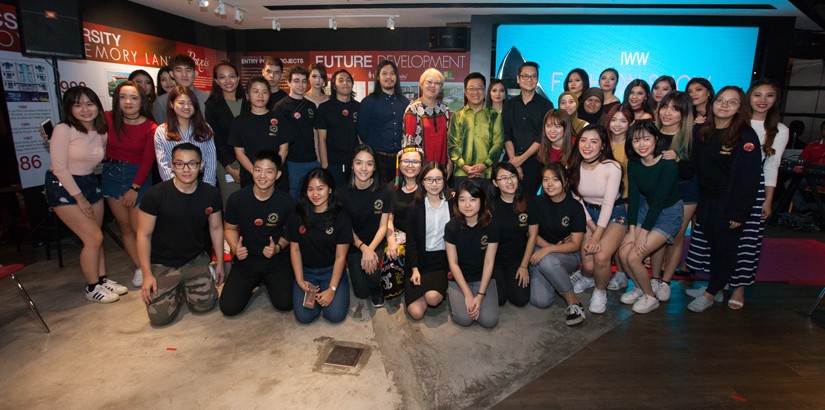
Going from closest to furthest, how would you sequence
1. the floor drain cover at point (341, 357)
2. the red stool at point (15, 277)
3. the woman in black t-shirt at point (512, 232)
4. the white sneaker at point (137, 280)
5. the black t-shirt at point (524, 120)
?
1. the floor drain cover at point (341, 357)
2. the red stool at point (15, 277)
3. the woman in black t-shirt at point (512, 232)
4. the white sneaker at point (137, 280)
5. the black t-shirt at point (524, 120)

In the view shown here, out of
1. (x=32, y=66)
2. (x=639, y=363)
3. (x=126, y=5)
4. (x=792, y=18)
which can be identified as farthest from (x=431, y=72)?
(x=792, y=18)

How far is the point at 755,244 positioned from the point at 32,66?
22.3 feet

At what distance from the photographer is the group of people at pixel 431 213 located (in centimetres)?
311

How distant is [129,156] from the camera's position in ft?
11.8

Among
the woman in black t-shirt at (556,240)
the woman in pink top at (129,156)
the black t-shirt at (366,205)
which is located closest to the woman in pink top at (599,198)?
the woman in black t-shirt at (556,240)

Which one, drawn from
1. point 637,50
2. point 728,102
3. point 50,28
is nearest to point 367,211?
point 728,102

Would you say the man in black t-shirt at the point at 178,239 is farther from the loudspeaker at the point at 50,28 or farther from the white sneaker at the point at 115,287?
the loudspeaker at the point at 50,28

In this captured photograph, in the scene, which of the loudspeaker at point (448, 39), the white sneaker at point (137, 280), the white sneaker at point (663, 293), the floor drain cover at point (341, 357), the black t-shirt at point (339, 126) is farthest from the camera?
the loudspeaker at point (448, 39)

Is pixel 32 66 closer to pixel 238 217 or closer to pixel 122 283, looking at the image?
pixel 122 283

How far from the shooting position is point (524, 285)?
10.9 ft

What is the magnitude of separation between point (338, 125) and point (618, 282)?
2.88 m

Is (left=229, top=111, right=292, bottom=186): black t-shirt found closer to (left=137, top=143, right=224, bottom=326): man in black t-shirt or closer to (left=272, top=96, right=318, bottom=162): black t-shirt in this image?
→ (left=272, top=96, right=318, bottom=162): black t-shirt

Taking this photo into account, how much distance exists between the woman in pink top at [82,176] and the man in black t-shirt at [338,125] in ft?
5.73

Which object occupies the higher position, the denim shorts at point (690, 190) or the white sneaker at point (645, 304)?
the denim shorts at point (690, 190)
